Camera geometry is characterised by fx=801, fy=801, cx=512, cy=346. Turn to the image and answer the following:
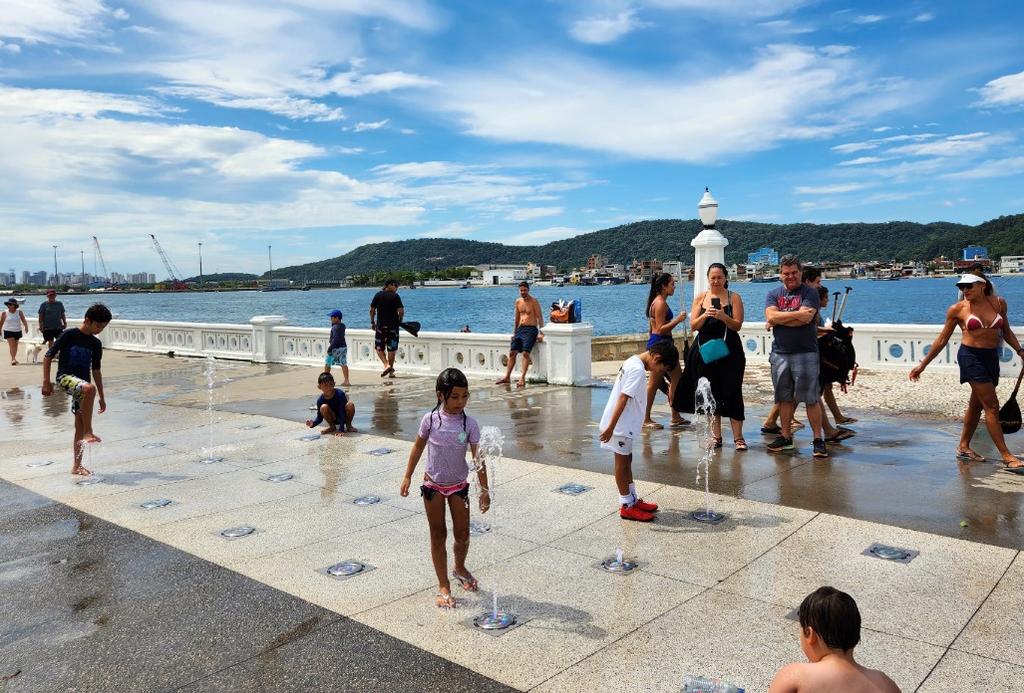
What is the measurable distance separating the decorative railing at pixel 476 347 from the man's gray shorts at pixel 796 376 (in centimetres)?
543

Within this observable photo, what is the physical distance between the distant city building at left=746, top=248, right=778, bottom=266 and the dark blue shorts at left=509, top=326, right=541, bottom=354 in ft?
336

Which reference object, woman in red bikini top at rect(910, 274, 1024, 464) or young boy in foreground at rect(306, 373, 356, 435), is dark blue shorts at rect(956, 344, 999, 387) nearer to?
Answer: woman in red bikini top at rect(910, 274, 1024, 464)

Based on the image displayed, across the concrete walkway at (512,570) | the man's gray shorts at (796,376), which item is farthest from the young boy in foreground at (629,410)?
the man's gray shorts at (796,376)

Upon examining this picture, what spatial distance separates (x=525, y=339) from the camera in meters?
13.3

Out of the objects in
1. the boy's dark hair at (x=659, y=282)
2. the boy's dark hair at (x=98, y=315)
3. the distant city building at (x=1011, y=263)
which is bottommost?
the boy's dark hair at (x=98, y=315)

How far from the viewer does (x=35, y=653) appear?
156 inches

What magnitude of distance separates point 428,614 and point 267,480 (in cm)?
361

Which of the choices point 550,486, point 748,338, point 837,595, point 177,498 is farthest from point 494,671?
point 748,338

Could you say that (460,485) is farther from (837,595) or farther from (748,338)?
(748,338)

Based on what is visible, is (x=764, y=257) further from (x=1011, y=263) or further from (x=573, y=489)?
(x=573, y=489)

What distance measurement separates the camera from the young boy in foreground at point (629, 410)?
554cm

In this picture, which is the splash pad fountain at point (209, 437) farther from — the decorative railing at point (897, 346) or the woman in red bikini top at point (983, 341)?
the decorative railing at point (897, 346)

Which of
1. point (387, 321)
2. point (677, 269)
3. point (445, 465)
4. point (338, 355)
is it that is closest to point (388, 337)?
point (387, 321)

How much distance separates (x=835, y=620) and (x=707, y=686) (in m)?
1.12
